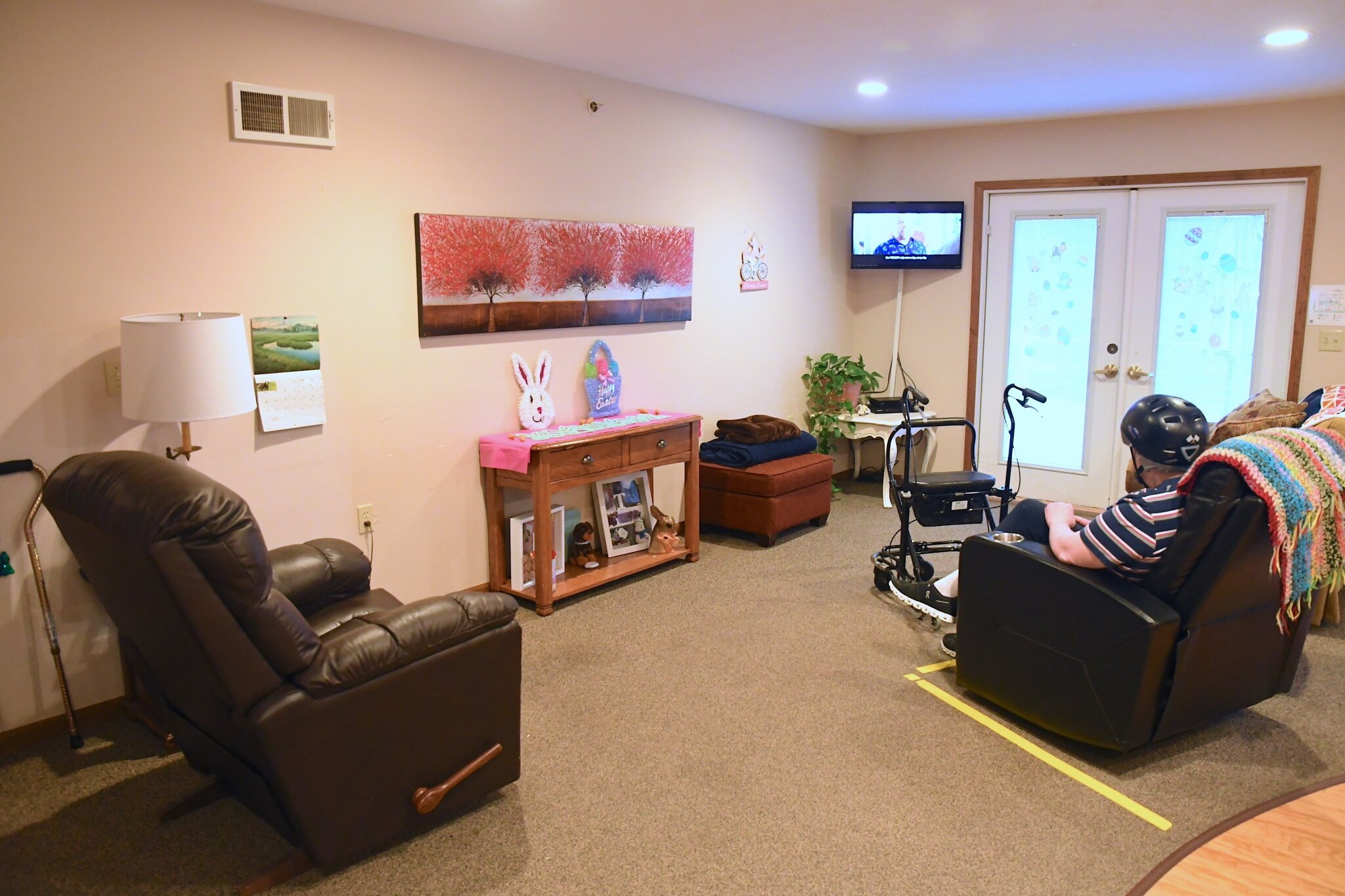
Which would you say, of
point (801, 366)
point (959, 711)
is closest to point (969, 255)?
point (801, 366)

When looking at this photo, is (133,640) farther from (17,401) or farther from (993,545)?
(993,545)

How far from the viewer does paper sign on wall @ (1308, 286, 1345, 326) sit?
17.1 feet

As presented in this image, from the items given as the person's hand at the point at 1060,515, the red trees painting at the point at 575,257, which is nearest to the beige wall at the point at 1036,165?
the red trees painting at the point at 575,257

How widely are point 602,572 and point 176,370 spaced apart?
2.23 metres

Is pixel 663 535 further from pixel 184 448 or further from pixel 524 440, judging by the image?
pixel 184 448

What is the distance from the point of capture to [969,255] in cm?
627

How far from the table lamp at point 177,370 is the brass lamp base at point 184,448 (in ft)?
0.62

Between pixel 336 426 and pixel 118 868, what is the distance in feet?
5.74

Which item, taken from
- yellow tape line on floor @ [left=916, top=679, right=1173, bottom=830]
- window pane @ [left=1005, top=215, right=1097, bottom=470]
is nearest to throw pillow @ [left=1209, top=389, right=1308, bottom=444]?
window pane @ [left=1005, top=215, right=1097, bottom=470]

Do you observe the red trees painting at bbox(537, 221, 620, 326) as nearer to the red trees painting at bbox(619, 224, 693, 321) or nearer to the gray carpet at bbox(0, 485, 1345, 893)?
the red trees painting at bbox(619, 224, 693, 321)

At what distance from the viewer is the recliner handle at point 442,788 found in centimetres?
244

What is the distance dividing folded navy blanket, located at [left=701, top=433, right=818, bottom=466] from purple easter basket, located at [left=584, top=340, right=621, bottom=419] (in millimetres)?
770

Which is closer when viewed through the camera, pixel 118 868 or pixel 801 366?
pixel 118 868

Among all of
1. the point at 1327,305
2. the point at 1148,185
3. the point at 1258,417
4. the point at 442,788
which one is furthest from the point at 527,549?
the point at 1327,305
